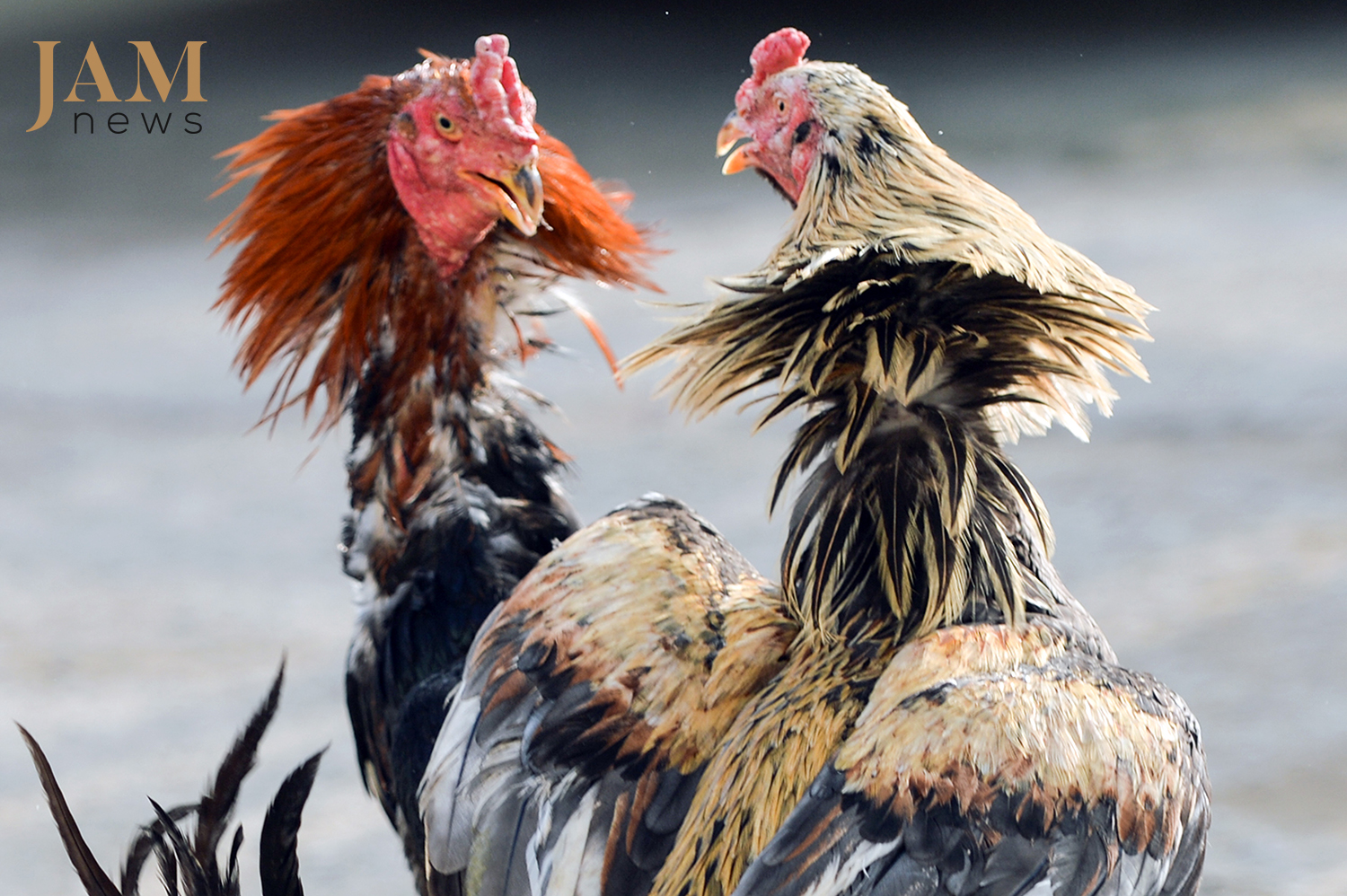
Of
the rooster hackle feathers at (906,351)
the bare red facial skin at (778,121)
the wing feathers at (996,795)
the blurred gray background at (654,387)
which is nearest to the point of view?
the wing feathers at (996,795)

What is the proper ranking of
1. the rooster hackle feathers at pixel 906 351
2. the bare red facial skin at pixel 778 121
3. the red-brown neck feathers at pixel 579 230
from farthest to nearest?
the red-brown neck feathers at pixel 579 230, the bare red facial skin at pixel 778 121, the rooster hackle feathers at pixel 906 351

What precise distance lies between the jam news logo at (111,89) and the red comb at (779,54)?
4.75 metres

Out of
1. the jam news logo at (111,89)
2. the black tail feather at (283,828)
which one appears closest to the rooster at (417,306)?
the black tail feather at (283,828)

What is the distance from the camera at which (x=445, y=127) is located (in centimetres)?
198

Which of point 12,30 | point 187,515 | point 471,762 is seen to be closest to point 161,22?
point 12,30

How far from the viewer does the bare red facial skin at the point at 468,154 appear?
1944 mm

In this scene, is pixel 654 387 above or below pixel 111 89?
below

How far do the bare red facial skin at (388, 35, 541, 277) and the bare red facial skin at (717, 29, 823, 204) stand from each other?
0.33 metres

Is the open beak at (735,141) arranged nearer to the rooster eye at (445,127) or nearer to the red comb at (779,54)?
the red comb at (779,54)

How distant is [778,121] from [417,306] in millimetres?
634

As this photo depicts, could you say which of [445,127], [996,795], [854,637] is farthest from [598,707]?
[445,127]

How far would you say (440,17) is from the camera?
6.64 m

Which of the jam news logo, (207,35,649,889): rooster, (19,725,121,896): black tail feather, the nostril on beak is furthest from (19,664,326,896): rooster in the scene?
the jam news logo

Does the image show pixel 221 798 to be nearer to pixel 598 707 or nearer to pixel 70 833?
pixel 70 833
